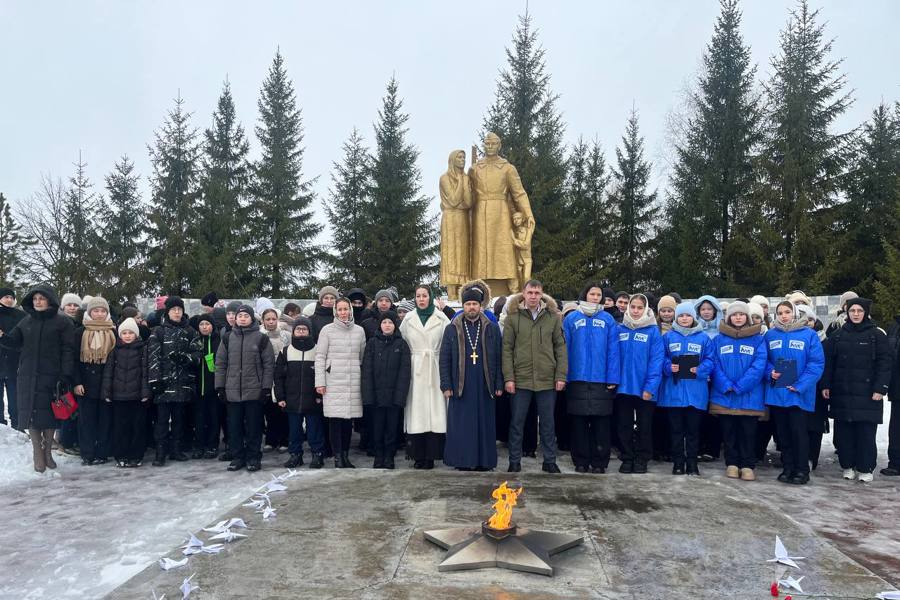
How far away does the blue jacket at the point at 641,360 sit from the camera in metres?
6.60

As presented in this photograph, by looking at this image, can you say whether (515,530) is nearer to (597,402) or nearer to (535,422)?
(597,402)

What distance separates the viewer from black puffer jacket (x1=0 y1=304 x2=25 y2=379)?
8.52 metres

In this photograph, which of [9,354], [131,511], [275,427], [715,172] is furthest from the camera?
[715,172]

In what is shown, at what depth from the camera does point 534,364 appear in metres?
6.58

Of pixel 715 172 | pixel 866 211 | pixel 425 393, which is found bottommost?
pixel 425 393

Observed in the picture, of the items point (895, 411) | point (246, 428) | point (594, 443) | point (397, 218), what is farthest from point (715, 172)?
point (246, 428)

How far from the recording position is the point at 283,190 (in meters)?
27.0

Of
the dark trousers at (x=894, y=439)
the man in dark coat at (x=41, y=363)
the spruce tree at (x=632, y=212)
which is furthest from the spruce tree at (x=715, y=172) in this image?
the man in dark coat at (x=41, y=363)

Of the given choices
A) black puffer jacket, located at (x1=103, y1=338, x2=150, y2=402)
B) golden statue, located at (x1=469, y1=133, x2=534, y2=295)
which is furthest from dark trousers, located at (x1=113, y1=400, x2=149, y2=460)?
golden statue, located at (x1=469, y1=133, x2=534, y2=295)

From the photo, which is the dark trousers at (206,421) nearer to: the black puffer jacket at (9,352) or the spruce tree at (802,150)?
the black puffer jacket at (9,352)

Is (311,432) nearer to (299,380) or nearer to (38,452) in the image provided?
(299,380)

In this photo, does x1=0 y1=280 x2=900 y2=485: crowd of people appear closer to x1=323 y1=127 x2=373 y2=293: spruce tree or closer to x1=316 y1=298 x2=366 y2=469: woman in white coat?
x1=316 y1=298 x2=366 y2=469: woman in white coat

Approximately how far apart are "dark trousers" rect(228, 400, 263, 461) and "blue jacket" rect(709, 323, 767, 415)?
15.3 feet

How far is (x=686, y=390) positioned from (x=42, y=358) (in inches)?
259
